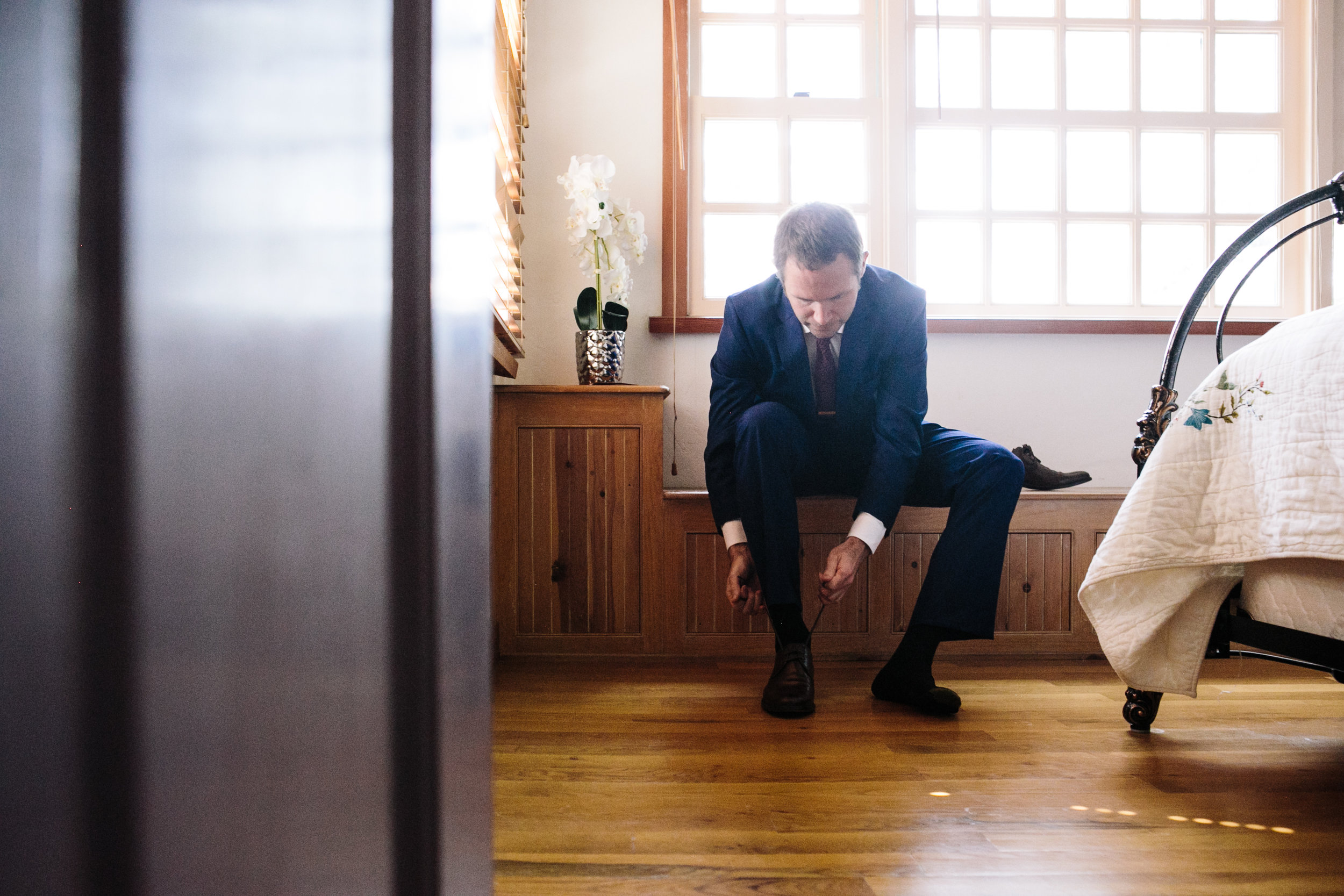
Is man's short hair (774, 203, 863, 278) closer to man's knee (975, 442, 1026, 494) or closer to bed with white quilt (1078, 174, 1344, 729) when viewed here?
man's knee (975, 442, 1026, 494)

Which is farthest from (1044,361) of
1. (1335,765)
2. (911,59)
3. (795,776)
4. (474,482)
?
(474,482)

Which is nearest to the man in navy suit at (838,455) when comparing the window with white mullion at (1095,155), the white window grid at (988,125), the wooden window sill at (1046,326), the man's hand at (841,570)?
the man's hand at (841,570)

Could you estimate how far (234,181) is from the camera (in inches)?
5.0

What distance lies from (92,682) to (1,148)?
0.21 ft

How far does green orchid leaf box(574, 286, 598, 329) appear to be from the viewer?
211 cm

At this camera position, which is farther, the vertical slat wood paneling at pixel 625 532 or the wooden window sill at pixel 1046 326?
the wooden window sill at pixel 1046 326

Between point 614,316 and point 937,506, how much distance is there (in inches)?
38.0

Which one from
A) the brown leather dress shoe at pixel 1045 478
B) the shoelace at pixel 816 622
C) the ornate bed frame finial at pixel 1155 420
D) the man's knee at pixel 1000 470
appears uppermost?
the ornate bed frame finial at pixel 1155 420

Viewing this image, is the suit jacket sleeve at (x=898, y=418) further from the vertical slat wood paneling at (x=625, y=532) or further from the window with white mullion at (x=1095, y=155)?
the window with white mullion at (x=1095, y=155)

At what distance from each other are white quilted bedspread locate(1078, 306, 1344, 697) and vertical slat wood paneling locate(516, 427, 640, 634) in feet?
3.40

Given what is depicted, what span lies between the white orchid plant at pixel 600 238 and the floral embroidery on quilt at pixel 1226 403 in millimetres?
1365

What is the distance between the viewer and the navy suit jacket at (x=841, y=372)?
1.63 meters

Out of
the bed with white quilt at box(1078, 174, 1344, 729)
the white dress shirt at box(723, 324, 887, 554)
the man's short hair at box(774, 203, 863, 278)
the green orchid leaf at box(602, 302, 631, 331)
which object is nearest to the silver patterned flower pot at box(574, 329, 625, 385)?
the green orchid leaf at box(602, 302, 631, 331)

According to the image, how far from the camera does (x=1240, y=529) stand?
0.99m
